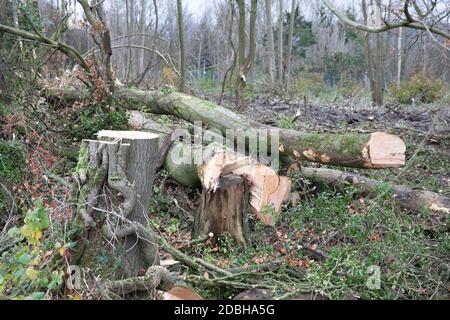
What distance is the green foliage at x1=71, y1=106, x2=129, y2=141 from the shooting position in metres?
6.54

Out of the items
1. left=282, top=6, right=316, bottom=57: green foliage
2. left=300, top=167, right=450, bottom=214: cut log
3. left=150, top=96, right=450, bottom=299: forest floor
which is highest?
left=282, top=6, right=316, bottom=57: green foliage

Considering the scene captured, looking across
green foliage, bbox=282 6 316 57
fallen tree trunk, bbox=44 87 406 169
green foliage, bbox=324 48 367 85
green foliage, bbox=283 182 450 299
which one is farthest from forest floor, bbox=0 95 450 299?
green foliage, bbox=282 6 316 57

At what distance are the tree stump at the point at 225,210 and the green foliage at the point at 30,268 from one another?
5.58 feet

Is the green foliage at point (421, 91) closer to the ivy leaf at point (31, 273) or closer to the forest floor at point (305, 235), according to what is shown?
the forest floor at point (305, 235)

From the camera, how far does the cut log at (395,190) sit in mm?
5193

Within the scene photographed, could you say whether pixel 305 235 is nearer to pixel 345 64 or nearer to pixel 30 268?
pixel 30 268

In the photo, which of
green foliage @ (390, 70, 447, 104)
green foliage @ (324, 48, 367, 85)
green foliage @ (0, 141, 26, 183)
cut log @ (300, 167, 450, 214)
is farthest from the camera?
green foliage @ (324, 48, 367, 85)

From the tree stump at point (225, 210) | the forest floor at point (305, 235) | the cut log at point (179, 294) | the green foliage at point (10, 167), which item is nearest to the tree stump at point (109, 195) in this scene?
the forest floor at point (305, 235)

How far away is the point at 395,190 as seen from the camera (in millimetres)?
5504

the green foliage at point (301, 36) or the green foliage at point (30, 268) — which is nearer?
the green foliage at point (30, 268)

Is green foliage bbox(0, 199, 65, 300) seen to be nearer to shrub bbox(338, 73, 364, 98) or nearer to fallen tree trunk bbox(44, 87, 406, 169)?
fallen tree trunk bbox(44, 87, 406, 169)

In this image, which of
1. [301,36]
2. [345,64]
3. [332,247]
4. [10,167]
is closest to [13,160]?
[10,167]

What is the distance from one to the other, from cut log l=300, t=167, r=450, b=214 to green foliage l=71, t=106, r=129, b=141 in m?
2.53
